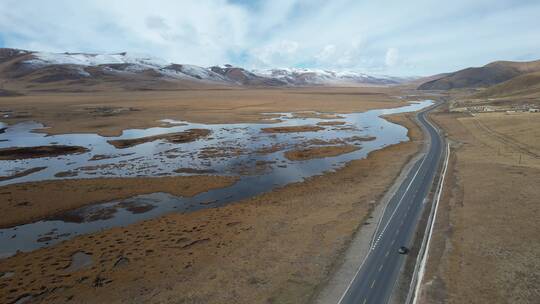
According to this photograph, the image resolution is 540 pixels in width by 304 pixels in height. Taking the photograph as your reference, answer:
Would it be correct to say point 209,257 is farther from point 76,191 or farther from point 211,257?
point 76,191

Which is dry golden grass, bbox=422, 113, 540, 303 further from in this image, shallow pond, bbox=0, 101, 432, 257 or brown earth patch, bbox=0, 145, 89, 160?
brown earth patch, bbox=0, 145, 89, 160

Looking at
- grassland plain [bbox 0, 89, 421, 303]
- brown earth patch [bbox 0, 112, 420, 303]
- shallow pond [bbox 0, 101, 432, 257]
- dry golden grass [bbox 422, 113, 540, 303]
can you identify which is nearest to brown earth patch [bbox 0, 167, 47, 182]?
shallow pond [bbox 0, 101, 432, 257]

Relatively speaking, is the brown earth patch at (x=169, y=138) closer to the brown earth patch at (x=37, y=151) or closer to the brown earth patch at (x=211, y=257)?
the brown earth patch at (x=37, y=151)

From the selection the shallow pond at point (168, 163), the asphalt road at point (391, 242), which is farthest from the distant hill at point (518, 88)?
the asphalt road at point (391, 242)

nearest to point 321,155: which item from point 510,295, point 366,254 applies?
point 366,254

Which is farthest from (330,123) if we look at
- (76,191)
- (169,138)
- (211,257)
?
(211,257)

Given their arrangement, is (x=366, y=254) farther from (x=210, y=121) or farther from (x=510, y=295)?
(x=210, y=121)
